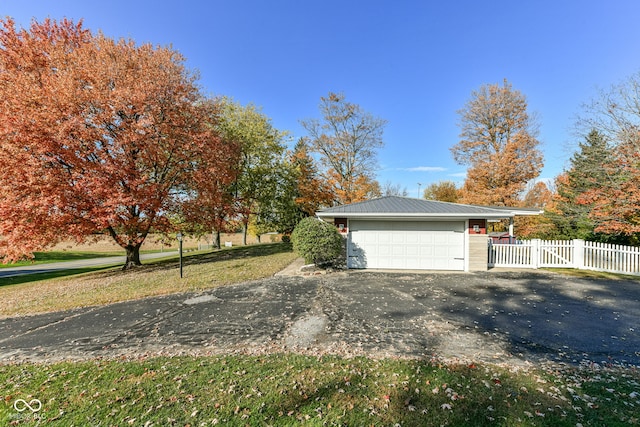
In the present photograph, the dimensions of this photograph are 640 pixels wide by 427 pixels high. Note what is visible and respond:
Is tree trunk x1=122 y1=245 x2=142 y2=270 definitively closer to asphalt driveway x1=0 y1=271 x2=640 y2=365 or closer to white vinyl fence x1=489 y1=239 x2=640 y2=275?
asphalt driveway x1=0 y1=271 x2=640 y2=365

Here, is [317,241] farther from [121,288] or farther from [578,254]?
[578,254]

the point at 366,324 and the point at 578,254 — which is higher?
the point at 578,254

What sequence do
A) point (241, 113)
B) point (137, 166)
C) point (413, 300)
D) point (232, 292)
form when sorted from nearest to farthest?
point (413, 300) → point (232, 292) → point (137, 166) → point (241, 113)

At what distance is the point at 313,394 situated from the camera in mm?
3070

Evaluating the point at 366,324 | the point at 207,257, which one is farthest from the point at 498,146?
the point at 207,257

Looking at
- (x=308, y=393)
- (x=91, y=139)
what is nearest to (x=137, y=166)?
(x=91, y=139)

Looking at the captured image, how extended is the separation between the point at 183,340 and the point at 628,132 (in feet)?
60.9

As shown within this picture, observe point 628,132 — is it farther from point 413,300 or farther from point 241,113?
point 241,113

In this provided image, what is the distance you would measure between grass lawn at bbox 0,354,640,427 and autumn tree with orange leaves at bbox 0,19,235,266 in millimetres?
8555

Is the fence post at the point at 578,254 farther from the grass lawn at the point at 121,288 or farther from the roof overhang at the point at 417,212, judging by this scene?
the grass lawn at the point at 121,288

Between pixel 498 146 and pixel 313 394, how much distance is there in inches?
875

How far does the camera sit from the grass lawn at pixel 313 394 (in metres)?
2.69

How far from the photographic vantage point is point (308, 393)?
309 cm

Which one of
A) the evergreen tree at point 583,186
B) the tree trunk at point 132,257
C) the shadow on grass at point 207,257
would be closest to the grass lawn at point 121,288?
the shadow on grass at point 207,257
